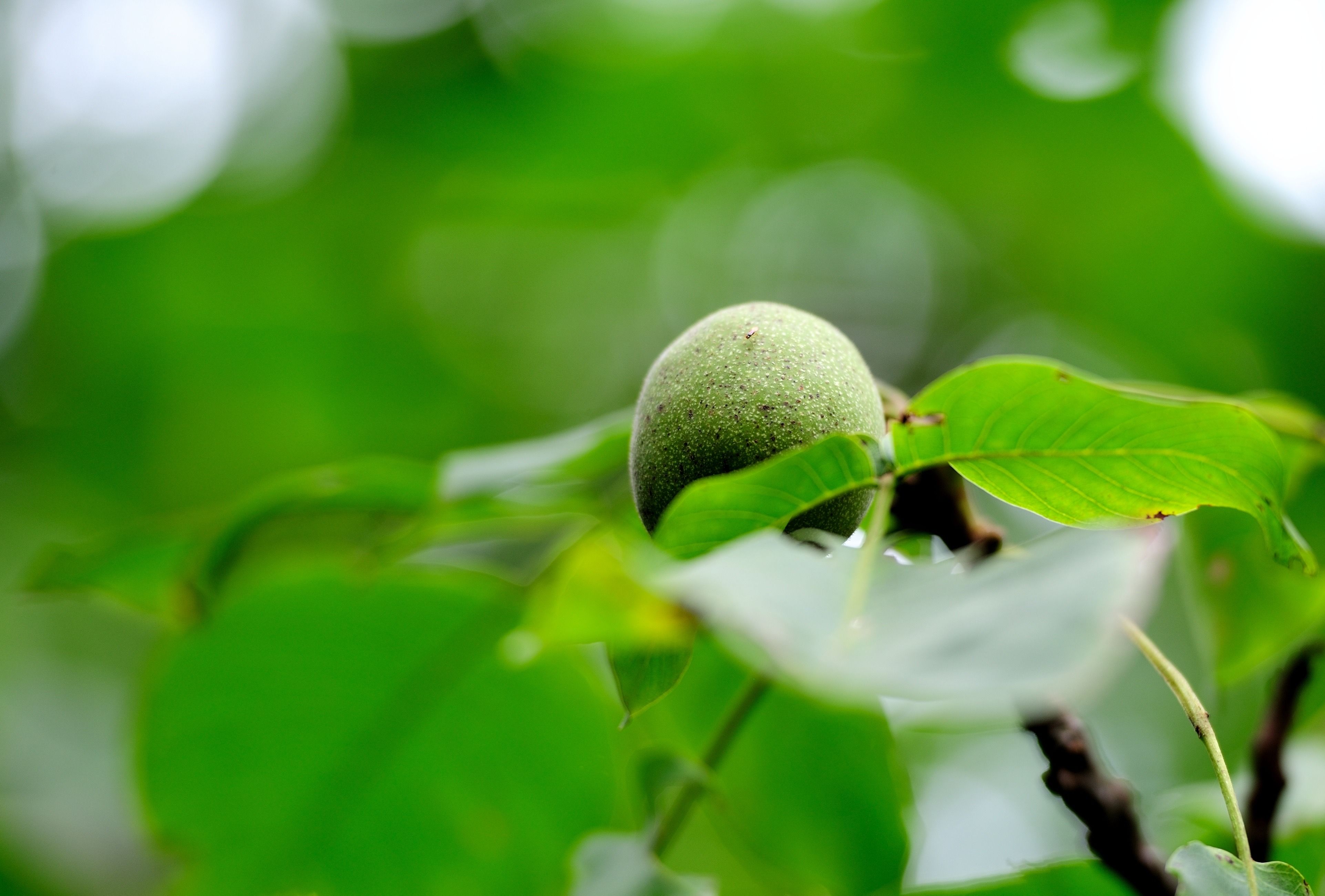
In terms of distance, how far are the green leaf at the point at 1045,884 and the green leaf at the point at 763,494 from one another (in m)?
0.43

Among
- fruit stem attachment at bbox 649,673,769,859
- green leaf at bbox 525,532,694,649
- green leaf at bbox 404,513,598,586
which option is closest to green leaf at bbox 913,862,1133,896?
fruit stem attachment at bbox 649,673,769,859

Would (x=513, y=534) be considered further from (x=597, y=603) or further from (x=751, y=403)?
(x=597, y=603)

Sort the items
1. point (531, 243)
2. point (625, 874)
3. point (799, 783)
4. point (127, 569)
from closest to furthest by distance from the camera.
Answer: point (625, 874)
point (127, 569)
point (799, 783)
point (531, 243)

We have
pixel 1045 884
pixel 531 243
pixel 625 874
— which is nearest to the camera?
pixel 625 874

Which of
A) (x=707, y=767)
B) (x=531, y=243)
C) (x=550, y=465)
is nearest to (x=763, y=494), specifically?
(x=550, y=465)

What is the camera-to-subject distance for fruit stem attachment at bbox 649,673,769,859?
85cm

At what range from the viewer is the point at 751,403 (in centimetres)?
68

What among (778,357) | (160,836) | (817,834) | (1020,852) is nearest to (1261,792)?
(817,834)

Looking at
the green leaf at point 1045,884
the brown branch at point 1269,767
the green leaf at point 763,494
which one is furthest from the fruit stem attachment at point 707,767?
the brown branch at point 1269,767

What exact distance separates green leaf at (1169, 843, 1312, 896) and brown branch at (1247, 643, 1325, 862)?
1.07 ft

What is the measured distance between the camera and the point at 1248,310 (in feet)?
8.22

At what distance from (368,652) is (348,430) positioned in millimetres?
2171

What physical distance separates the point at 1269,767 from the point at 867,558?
2.05ft

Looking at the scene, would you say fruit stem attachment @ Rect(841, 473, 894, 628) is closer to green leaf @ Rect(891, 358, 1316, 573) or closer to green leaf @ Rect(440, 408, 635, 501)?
green leaf @ Rect(891, 358, 1316, 573)
